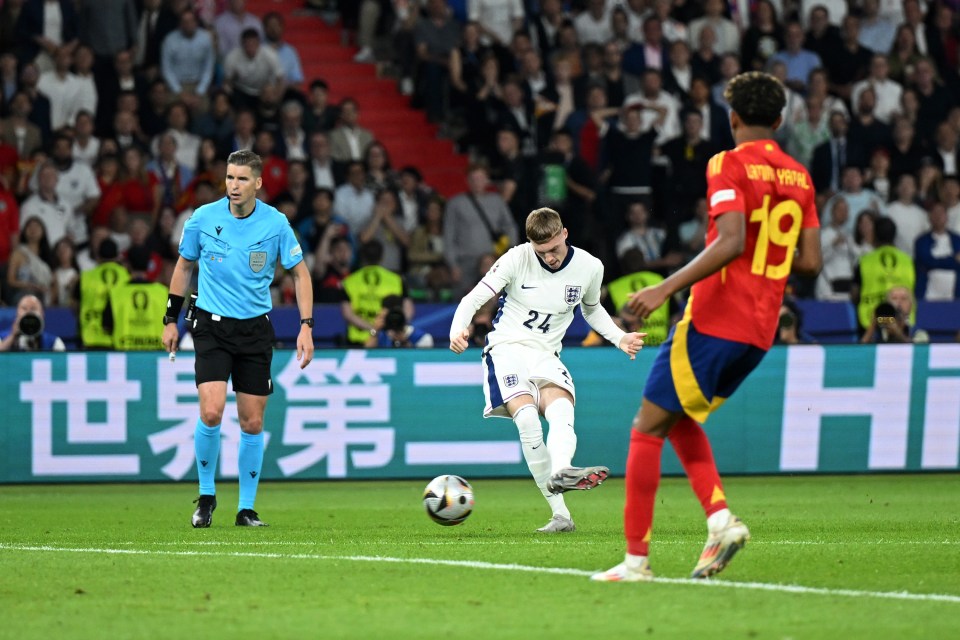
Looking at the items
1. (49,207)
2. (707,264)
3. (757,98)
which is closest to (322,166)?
(49,207)

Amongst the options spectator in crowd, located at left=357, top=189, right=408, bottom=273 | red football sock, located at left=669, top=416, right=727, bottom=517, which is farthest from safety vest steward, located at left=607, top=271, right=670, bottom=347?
red football sock, located at left=669, top=416, right=727, bottom=517

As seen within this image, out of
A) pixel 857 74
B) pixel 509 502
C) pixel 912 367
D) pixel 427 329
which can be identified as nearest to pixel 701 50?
pixel 857 74

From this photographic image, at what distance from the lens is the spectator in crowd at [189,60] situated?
2102 cm

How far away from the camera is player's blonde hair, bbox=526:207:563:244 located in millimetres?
10523

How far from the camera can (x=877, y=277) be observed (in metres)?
19.4

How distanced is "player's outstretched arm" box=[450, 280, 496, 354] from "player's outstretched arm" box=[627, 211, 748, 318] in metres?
3.50

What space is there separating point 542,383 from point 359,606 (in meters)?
3.99

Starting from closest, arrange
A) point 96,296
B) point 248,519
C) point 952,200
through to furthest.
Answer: point 248,519 → point 96,296 → point 952,200

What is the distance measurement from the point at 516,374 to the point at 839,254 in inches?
418

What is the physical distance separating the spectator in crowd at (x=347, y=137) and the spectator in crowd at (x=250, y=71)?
97cm

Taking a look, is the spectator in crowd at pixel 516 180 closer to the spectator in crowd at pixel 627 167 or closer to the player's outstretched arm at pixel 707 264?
the spectator in crowd at pixel 627 167

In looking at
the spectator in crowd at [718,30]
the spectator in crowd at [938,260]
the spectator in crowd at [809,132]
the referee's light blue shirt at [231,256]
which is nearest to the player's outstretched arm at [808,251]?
the referee's light blue shirt at [231,256]

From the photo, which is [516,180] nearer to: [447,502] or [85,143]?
[85,143]

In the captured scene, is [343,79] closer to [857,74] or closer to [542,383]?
[857,74]
